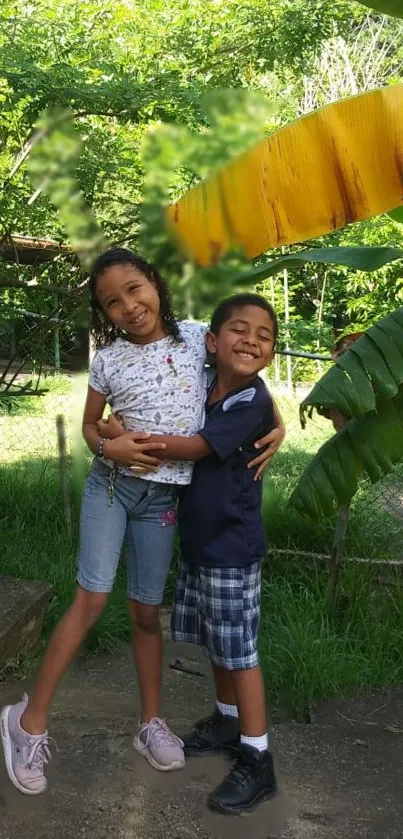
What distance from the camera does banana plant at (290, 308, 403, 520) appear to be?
237 centimetres

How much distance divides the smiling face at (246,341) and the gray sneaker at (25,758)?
1055mm

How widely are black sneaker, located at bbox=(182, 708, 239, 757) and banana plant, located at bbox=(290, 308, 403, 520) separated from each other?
0.71 meters

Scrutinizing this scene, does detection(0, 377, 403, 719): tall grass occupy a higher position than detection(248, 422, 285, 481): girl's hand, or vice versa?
detection(248, 422, 285, 481): girl's hand

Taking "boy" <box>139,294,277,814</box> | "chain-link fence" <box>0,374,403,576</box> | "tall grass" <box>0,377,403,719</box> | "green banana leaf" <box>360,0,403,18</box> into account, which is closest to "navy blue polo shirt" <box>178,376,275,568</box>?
"boy" <box>139,294,277,814</box>

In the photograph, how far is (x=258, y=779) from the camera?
2.05m

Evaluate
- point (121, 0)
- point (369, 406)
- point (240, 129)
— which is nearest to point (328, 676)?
point (369, 406)

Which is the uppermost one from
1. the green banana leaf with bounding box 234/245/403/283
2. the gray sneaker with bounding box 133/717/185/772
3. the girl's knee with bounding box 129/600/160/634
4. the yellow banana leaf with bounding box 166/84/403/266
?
the yellow banana leaf with bounding box 166/84/403/266

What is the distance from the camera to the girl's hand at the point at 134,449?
188 centimetres

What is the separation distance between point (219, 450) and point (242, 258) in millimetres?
827

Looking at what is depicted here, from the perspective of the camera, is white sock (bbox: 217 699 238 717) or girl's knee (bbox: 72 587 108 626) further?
white sock (bbox: 217 699 238 717)

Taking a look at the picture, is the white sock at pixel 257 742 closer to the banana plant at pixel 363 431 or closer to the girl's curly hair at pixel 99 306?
the banana plant at pixel 363 431

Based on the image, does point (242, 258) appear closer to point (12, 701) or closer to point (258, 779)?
point (258, 779)

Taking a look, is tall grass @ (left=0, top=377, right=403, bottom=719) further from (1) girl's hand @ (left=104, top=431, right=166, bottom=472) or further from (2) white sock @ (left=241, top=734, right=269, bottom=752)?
(1) girl's hand @ (left=104, top=431, right=166, bottom=472)

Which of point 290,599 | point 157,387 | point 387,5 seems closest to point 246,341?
point 157,387
